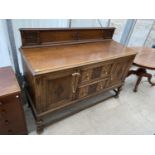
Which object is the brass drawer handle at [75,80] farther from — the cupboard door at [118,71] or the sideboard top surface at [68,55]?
the cupboard door at [118,71]

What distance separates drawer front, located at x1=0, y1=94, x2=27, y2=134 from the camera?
3.53 ft

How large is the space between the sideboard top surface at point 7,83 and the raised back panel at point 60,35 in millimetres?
325

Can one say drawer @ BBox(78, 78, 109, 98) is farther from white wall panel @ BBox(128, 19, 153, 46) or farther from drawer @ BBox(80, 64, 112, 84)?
white wall panel @ BBox(128, 19, 153, 46)

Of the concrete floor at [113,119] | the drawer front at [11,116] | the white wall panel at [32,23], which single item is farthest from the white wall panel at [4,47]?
the concrete floor at [113,119]

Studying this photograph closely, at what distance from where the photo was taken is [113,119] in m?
1.84

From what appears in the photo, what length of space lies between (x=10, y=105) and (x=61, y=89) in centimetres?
47

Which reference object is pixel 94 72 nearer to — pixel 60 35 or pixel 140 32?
pixel 60 35

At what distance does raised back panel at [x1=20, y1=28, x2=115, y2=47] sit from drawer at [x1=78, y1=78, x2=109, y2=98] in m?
0.57

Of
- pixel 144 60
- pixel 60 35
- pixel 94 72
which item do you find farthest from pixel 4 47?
pixel 144 60

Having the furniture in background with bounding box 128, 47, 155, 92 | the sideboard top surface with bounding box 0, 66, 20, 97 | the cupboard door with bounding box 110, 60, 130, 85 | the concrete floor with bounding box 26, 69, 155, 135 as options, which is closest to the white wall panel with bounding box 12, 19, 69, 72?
the sideboard top surface with bounding box 0, 66, 20, 97

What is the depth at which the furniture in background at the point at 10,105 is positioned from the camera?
1053 millimetres

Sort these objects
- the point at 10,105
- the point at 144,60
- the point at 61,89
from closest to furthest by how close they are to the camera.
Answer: the point at 10,105
the point at 61,89
the point at 144,60
